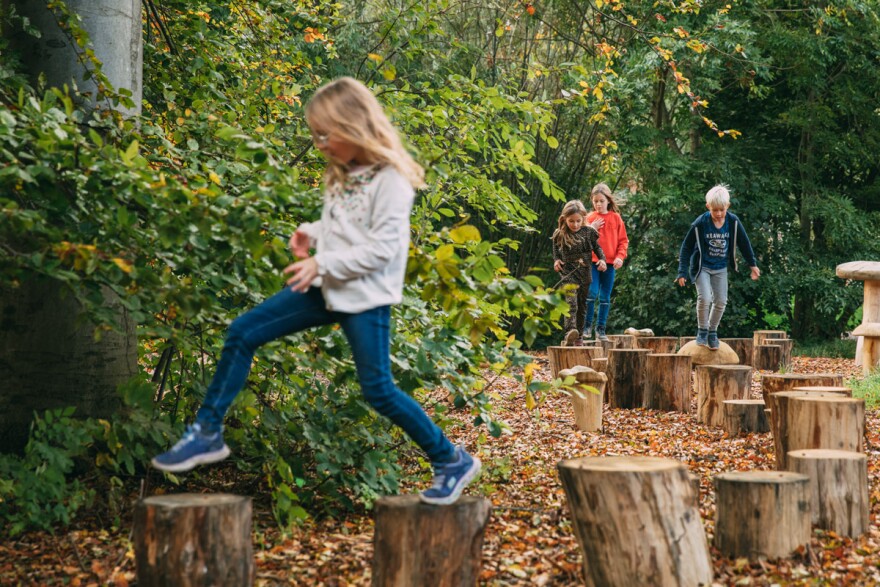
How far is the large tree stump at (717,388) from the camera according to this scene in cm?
757

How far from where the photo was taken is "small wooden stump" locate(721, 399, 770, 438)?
698 cm

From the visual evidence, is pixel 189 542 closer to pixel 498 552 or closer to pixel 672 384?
pixel 498 552

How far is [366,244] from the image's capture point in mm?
3283

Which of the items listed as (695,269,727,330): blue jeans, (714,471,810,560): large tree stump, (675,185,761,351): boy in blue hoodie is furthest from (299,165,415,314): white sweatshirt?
(695,269,727,330): blue jeans

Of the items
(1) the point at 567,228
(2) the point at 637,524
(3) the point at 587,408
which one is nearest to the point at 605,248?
(1) the point at 567,228

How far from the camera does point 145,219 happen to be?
4227 mm

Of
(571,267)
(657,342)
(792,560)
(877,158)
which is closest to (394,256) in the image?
(792,560)

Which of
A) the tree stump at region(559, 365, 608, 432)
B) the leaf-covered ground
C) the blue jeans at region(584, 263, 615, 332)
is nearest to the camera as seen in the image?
the leaf-covered ground

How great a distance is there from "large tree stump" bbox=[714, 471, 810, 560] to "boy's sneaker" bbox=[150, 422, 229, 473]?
218 centimetres

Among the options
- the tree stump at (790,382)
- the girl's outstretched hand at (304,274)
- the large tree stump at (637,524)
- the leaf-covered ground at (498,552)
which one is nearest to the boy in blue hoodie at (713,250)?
the tree stump at (790,382)

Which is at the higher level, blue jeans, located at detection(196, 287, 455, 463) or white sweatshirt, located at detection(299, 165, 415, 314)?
white sweatshirt, located at detection(299, 165, 415, 314)

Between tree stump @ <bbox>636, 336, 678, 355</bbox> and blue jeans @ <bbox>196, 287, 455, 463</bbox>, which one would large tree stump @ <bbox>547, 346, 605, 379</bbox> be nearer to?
tree stump @ <bbox>636, 336, 678, 355</bbox>

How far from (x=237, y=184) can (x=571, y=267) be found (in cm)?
668

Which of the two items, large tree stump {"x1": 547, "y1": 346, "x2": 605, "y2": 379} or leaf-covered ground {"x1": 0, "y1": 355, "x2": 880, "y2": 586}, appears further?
large tree stump {"x1": 547, "y1": 346, "x2": 605, "y2": 379}
